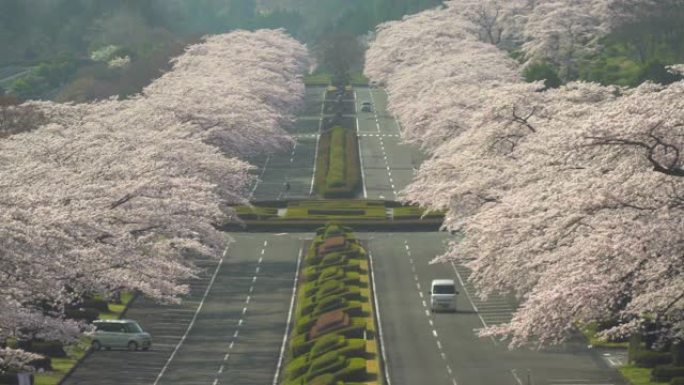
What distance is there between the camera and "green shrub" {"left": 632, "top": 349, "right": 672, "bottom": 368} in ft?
196

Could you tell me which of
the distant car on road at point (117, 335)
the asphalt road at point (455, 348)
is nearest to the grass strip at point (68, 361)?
the distant car on road at point (117, 335)

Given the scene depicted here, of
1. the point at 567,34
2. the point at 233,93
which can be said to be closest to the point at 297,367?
the point at 233,93

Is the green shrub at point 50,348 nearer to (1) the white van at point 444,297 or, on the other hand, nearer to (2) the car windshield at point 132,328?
(2) the car windshield at point 132,328

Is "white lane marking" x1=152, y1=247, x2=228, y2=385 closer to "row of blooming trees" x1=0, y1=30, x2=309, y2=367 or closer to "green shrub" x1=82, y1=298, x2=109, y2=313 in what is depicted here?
"row of blooming trees" x1=0, y1=30, x2=309, y2=367

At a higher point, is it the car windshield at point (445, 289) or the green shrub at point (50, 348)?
the green shrub at point (50, 348)

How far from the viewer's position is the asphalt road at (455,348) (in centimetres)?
6066

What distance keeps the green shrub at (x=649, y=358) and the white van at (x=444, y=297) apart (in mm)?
16639

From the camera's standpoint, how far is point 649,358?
60.5 m

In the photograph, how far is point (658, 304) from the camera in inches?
1677

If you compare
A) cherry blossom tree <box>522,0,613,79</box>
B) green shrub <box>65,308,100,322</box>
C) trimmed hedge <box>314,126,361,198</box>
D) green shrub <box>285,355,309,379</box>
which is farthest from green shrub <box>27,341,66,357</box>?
cherry blossom tree <box>522,0,613,79</box>

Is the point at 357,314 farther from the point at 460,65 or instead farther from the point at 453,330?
the point at 460,65

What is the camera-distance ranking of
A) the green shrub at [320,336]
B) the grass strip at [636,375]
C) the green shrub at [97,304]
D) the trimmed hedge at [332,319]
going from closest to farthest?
the grass strip at [636,375] → the trimmed hedge at [332,319] → the green shrub at [320,336] → the green shrub at [97,304]

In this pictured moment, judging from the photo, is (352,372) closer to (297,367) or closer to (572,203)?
(297,367)

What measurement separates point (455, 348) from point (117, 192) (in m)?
16.0
